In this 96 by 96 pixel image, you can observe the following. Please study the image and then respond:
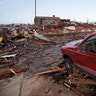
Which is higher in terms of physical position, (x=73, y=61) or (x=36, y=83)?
(x=73, y=61)

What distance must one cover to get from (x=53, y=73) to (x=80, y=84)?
2.09m

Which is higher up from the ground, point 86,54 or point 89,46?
point 89,46

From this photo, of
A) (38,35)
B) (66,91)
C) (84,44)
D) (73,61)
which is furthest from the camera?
(38,35)

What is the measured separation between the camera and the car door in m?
5.40

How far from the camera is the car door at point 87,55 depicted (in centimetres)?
540

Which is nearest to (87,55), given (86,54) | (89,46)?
(86,54)

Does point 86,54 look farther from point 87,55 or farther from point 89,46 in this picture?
point 89,46

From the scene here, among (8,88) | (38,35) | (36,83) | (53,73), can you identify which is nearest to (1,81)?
(8,88)

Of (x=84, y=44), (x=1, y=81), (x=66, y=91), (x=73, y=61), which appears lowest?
(x=1, y=81)

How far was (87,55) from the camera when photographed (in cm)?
563

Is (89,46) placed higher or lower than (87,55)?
higher

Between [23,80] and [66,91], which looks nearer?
[66,91]

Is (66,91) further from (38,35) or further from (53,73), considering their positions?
(38,35)

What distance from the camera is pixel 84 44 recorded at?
236 inches
